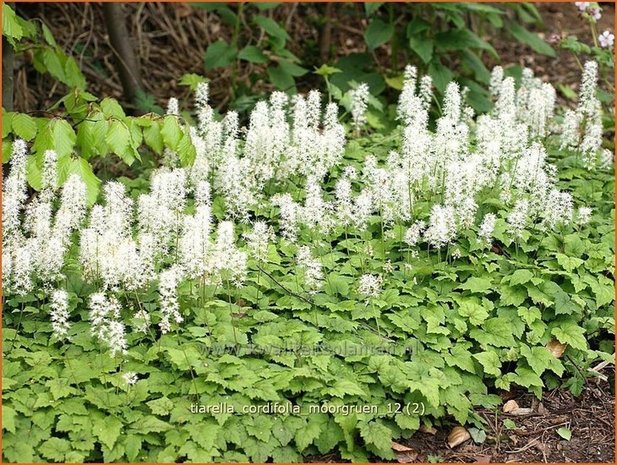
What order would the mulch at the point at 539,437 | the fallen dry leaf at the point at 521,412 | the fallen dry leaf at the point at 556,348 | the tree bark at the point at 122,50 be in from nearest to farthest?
the mulch at the point at 539,437 < the fallen dry leaf at the point at 521,412 < the fallen dry leaf at the point at 556,348 < the tree bark at the point at 122,50

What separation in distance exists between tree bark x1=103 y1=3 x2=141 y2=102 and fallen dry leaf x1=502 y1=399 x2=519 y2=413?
192 inches

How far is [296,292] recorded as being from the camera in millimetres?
4914

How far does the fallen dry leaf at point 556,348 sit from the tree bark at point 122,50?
475cm

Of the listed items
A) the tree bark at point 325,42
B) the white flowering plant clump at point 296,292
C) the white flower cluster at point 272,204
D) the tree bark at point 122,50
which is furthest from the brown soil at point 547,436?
the tree bark at point 325,42

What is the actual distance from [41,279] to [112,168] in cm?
247

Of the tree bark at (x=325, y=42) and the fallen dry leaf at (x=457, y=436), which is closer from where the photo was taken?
the fallen dry leaf at (x=457, y=436)

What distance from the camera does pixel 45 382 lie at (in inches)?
164

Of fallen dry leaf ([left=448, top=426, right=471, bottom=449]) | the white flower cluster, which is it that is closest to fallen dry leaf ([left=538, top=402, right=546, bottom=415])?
fallen dry leaf ([left=448, top=426, right=471, bottom=449])

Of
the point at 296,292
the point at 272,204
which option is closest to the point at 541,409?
the point at 296,292

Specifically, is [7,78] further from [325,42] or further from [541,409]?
[541,409]

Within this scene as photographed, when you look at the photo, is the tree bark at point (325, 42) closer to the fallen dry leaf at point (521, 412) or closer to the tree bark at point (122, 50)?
the tree bark at point (122, 50)

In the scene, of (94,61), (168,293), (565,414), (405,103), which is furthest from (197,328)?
(94,61)

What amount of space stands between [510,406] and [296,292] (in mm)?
1383

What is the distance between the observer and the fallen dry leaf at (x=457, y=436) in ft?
14.7
